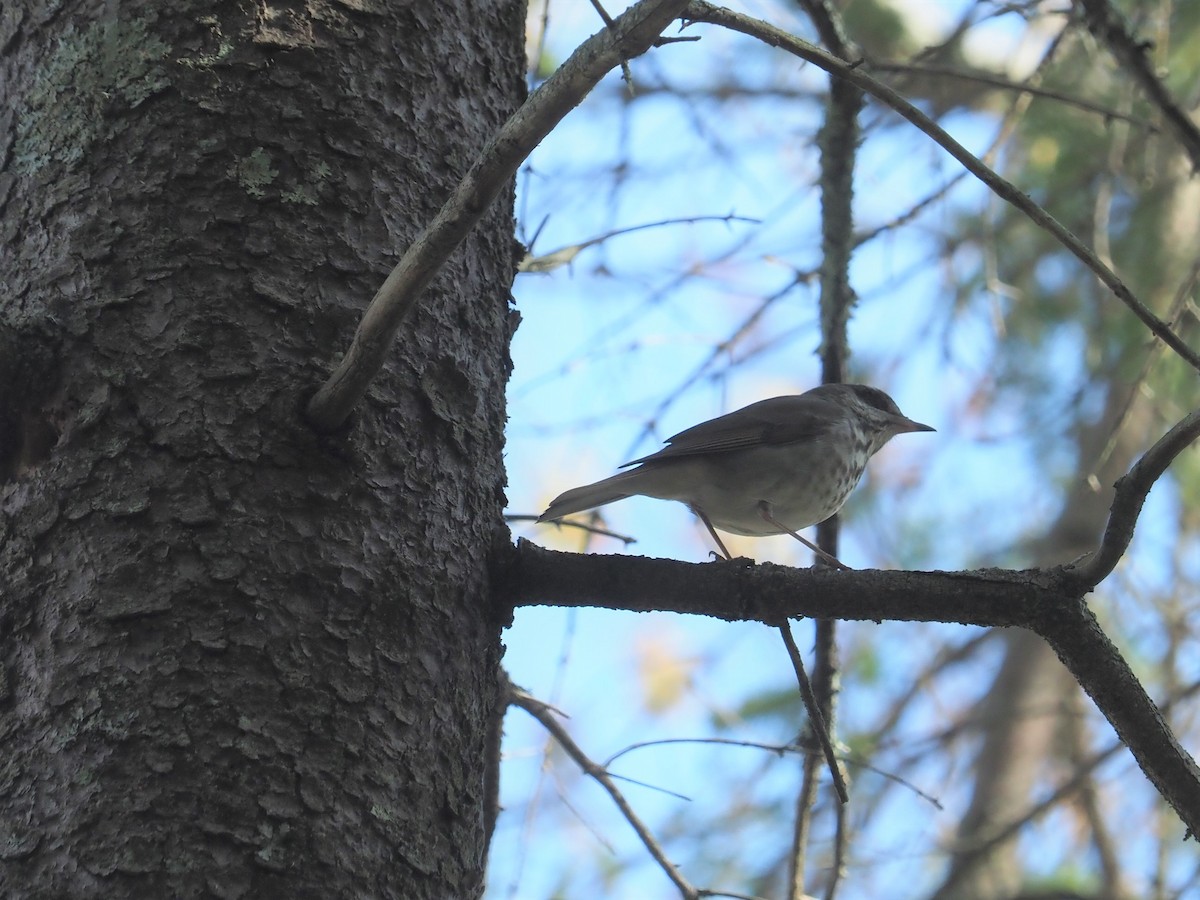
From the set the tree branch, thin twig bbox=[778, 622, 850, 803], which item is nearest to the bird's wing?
thin twig bbox=[778, 622, 850, 803]

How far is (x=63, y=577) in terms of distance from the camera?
176cm

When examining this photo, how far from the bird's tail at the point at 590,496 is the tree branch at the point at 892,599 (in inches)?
38.1

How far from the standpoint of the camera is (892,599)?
1.98 metres

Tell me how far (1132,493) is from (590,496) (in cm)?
169

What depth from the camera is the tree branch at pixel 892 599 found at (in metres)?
1.97

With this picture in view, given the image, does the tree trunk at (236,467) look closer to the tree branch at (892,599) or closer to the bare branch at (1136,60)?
the tree branch at (892,599)

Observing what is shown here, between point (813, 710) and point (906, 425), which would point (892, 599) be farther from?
point (906, 425)

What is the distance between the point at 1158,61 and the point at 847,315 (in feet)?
4.41

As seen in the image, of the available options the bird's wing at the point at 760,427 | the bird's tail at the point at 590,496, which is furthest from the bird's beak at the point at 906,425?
the bird's tail at the point at 590,496

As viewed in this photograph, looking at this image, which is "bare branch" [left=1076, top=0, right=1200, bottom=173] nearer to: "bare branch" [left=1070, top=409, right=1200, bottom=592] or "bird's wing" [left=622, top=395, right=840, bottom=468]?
"bare branch" [left=1070, top=409, right=1200, bottom=592]

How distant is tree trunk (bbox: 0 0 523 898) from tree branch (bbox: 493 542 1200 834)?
0.14 meters

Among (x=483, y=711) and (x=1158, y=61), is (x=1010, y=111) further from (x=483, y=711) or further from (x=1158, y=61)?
(x=483, y=711)

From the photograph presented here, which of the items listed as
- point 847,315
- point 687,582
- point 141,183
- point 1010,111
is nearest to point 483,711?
point 687,582

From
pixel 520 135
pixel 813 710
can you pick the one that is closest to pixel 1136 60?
pixel 813 710
